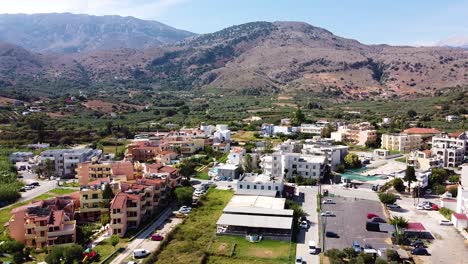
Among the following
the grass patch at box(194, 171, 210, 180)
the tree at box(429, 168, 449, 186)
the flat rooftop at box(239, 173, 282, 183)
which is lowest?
the grass patch at box(194, 171, 210, 180)

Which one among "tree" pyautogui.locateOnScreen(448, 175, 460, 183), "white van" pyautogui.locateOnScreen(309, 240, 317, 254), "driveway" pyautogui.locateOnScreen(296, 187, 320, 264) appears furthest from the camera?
"tree" pyautogui.locateOnScreen(448, 175, 460, 183)

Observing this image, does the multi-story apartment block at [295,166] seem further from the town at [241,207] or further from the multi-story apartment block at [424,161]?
the multi-story apartment block at [424,161]

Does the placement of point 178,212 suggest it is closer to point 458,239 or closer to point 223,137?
point 458,239

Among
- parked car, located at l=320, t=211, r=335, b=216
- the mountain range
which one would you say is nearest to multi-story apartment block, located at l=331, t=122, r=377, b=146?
parked car, located at l=320, t=211, r=335, b=216

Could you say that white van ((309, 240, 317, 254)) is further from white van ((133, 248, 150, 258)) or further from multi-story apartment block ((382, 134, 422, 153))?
multi-story apartment block ((382, 134, 422, 153))

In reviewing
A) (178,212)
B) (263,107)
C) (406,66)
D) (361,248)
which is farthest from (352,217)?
(406,66)

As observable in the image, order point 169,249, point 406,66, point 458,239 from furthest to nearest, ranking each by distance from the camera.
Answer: point 406,66, point 458,239, point 169,249

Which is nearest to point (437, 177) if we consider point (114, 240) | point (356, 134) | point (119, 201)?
point (356, 134)
